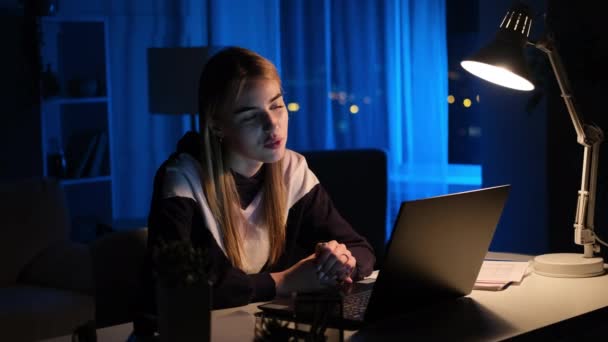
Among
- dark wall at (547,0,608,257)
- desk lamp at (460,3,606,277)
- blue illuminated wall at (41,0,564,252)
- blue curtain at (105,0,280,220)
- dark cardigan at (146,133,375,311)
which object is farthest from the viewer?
blue curtain at (105,0,280,220)

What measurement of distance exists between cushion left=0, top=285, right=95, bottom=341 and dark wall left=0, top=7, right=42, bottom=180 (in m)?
1.62

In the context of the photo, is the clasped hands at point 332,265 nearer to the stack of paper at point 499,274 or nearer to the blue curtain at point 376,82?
the stack of paper at point 499,274

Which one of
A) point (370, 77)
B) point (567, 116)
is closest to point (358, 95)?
point (370, 77)

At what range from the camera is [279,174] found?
209 centimetres

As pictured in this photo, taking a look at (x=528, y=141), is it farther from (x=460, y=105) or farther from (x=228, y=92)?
(x=228, y=92)

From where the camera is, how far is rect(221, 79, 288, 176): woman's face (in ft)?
6.28

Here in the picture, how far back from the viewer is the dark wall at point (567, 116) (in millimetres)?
3912

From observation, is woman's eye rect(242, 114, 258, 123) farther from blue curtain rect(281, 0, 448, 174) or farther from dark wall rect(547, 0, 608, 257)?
blue curtain rect(281, 0, 448, 174)

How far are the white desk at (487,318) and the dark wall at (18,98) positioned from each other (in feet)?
11.9

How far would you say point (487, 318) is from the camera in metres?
1.59

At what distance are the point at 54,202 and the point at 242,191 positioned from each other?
6.48 feet

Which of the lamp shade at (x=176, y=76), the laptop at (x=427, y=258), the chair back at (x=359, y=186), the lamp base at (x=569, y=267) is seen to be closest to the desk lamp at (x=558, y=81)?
the lamp base at (x=569, y=267)

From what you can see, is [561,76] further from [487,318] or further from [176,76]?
[176,76]

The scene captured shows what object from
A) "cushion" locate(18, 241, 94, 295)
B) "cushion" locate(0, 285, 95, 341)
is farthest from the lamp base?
"cushion" locate(18, 241, 94, 295)
